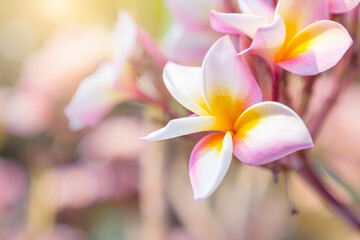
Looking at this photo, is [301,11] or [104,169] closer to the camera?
[301,11]

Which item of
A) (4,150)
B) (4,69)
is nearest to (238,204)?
(4,150)

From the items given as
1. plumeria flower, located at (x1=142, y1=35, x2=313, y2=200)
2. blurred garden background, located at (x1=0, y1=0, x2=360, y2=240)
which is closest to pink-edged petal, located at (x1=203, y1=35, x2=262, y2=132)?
plumeria flower, located at (x1=142, y1=35, x2=313, y2=200)

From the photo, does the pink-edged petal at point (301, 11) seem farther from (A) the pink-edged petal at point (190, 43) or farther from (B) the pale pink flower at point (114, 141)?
(B) the pale pink flower at point (114, 141)

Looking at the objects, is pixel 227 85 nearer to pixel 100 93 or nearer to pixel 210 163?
pixel 210 163

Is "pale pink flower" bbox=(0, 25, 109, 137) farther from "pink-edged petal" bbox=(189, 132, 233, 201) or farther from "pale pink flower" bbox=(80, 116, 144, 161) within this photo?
"pink-edged petal" bbox=(189, 132, 233, 201)

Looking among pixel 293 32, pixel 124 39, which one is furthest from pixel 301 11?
pixel 124 39

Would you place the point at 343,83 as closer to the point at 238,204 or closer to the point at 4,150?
the point at 238,204
